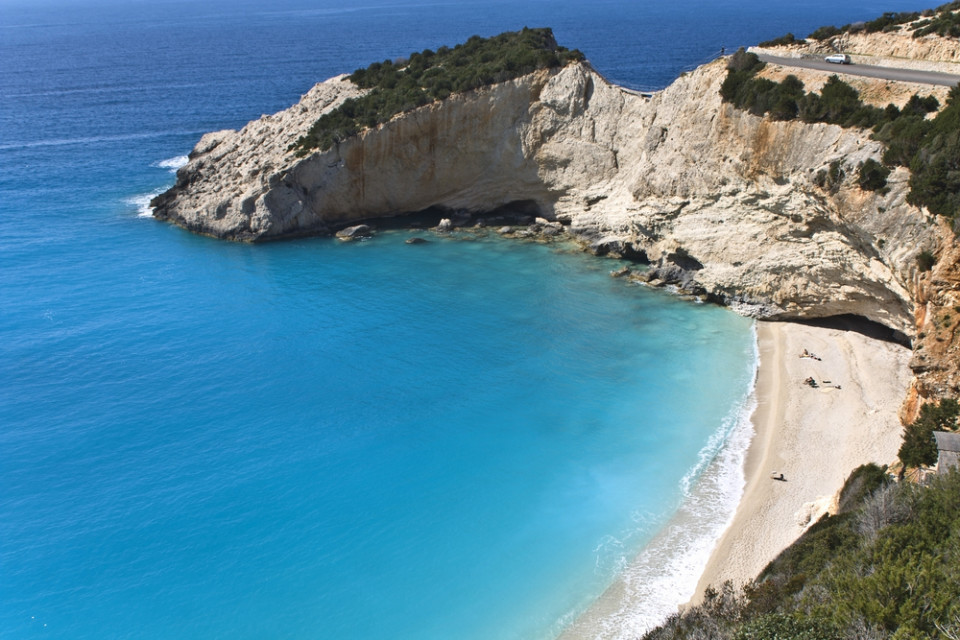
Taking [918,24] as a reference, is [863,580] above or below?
below

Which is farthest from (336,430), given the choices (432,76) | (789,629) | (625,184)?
(432,76)

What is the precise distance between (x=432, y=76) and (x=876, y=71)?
1104 inches

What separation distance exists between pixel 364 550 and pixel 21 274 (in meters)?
32.9

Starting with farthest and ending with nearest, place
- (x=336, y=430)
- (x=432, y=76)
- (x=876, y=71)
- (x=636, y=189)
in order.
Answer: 1. (x=432, y=76)
2. (x=636, y=189)
3. (x=876, y=71)
4. (x=336, y=430)

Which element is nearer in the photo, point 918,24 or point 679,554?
point 679,554

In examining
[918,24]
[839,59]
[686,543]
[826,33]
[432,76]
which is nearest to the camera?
[686,543]

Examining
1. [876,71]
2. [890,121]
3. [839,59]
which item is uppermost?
[839,59]

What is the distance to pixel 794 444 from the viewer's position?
26.2 meters

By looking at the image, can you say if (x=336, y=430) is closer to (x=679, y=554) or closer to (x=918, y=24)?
(x=679, y=554)

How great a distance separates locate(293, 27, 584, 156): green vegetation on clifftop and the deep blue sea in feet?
25.2

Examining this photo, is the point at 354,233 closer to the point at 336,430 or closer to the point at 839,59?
the point at 336,430

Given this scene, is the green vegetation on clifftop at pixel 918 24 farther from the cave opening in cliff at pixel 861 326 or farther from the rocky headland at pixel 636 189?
the cave opening in cliff at pixel 861 326

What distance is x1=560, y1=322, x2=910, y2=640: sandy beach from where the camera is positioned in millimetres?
20609

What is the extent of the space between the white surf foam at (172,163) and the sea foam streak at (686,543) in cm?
5437
